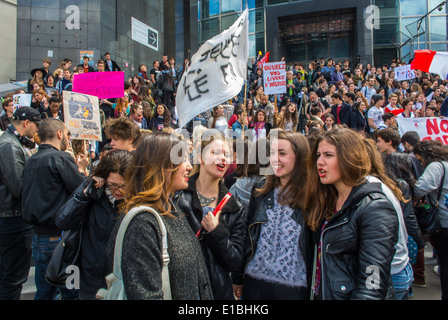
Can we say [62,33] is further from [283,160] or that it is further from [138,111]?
[283,160]

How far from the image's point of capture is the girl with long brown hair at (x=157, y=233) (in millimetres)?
1617

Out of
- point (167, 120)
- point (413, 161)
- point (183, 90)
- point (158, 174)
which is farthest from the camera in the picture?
point (167, 120)

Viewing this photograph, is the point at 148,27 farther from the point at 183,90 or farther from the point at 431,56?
the point at 183,90

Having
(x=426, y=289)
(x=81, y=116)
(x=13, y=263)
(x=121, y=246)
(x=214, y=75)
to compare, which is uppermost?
(x=214, y=75)

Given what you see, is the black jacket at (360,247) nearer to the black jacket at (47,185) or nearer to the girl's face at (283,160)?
the girl's face at (283,160)


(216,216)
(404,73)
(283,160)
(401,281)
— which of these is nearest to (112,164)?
(216,216)

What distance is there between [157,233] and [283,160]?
1.31 metres

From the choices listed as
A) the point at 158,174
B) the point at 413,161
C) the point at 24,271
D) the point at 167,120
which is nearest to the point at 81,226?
the point at 158,174

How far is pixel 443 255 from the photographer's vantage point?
370cm

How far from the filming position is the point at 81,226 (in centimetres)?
291

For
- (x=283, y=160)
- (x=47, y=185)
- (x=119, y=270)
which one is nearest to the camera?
(x=119, y=270)

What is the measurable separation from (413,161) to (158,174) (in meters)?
3.97

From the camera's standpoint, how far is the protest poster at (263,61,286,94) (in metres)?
9.42

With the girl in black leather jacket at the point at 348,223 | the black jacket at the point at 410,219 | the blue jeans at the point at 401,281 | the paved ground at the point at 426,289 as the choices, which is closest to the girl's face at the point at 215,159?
the girl in black leather jacket at the point at 348,223
